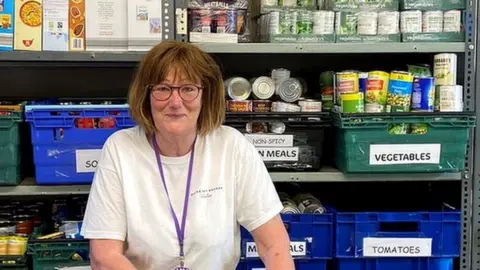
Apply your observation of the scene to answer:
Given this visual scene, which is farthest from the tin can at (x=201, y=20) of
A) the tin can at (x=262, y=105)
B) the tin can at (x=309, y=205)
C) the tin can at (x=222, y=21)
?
the tin can at (x=309, y=205)

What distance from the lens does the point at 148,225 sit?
1.71m

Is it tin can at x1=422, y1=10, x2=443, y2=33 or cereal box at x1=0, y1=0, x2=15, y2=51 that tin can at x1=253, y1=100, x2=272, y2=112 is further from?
cereal box at x1=0, y1=0, x2=15, y2=51

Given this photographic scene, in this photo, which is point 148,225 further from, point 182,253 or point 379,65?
point 379,65

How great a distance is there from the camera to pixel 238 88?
2207mm

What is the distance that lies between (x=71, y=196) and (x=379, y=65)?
4.78 ft

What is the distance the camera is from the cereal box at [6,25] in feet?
6.66

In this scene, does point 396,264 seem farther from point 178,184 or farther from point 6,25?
point 6,25

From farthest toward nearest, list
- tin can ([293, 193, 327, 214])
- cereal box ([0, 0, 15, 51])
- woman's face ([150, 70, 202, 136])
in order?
Result: tin can ([293, 193, 327, 214]) < cereal box ([0, 0, 15, 51]) < woman's face ([150, 70, 202, 136])

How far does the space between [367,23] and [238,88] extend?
51 cm

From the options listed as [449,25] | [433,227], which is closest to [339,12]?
[449,25]

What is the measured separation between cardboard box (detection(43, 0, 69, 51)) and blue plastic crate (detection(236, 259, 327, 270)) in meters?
0.99

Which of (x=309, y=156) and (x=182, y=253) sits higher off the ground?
(x=309, y=156)

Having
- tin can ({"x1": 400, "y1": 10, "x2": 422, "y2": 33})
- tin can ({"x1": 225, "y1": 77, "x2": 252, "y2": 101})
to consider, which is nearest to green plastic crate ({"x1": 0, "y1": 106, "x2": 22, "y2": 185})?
tin can ({"x1": 225, "y1": 77, "x2": 252, "y2": 101})

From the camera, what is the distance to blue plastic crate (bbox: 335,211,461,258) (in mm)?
2172
